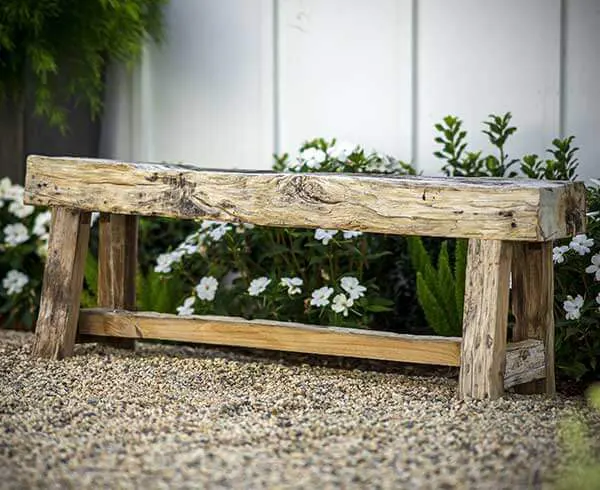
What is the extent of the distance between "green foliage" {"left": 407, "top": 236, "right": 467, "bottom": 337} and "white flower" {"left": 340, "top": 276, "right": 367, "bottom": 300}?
209 millimetres

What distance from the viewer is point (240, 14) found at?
4.93 meters

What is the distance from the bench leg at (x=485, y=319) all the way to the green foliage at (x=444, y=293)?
2.05 ft

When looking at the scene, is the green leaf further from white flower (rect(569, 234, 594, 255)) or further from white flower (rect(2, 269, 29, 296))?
white flower (rect(2, 269, 29, 296))

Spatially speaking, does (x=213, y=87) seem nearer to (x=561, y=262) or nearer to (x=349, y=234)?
(x=349, y=234)

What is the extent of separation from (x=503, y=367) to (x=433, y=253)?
113 centimetres

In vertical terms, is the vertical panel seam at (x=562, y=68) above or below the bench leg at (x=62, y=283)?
above

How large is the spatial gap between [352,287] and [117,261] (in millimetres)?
874

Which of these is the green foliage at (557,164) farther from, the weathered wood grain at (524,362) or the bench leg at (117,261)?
the bench leg at (117,261)

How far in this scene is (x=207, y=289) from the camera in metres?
4.38

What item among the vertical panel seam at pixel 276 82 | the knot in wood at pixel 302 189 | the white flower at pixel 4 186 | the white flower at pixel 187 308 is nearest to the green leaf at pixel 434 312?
the knot in wood at pixel 302 189

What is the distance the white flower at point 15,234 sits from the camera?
484cm

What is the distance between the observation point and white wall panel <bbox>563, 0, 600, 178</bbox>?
13.7 feet

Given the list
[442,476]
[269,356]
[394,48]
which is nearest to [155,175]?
[269,356]

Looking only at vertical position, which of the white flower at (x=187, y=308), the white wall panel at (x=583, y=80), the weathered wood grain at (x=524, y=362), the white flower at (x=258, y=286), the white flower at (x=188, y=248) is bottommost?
the weathered wood grain at (x=524, y=362)
